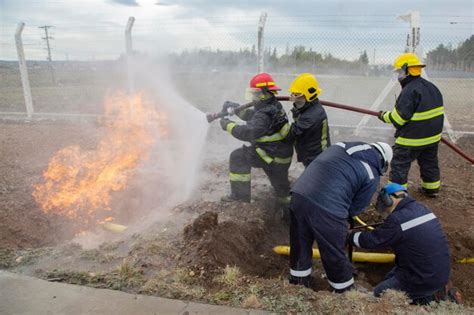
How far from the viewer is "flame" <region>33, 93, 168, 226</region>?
18.4 feet

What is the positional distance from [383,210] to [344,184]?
0.56 meters

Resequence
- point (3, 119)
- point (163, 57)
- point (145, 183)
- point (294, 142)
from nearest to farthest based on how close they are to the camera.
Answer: point (294, 142) → point (145, 183) → point (163, 57) → point (3, 119)

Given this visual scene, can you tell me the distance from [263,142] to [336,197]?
1883 mm

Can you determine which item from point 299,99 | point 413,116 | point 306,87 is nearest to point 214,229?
point 299,99

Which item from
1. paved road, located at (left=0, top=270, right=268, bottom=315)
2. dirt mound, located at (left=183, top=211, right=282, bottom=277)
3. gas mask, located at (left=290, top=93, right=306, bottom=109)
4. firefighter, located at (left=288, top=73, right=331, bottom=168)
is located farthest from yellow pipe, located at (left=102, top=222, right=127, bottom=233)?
gas mask, located at (left=290, top=93, right=306, bottom=109)

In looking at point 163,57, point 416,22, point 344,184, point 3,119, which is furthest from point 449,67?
point 3,119

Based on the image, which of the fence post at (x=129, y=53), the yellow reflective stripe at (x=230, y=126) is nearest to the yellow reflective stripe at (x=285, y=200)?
the yellow reflective stripe at (x=230, y=126)

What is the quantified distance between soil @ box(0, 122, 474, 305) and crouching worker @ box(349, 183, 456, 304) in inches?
25.9

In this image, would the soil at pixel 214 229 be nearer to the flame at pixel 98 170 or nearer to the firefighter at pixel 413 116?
the flame at pixel 98 170

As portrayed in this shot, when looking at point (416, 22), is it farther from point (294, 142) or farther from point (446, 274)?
point (446, 274)

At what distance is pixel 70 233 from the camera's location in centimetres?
524

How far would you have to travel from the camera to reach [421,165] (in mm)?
5797

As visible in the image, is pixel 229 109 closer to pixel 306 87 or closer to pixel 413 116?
pixel 306 87

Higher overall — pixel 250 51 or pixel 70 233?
pixel 250 51
